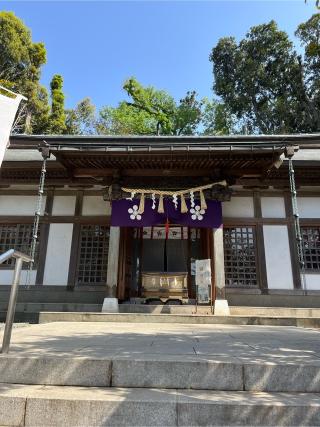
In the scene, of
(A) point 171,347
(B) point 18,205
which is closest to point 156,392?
(A) point 171,347

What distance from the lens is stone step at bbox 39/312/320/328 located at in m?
7.31

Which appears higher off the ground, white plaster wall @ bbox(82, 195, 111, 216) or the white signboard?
white plaster wall @ bbox(82, 195, 111, 216)

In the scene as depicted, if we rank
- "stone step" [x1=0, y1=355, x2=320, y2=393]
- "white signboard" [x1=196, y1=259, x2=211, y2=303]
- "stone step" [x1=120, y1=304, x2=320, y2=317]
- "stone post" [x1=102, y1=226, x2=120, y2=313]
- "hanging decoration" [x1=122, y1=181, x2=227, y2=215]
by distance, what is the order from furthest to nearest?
"hanging decoration" [x1=122, y1=181, x2=227, y2=215] → "stone post" [x1=102, y1=226, x2=120, y2=313] → "stone step" [x1=120, y1=304, x2=320, y2=317] → "white signboard" [x1=196, y1=259, x2=211, y2=303] → "stone step" [x1=0, y1=355, x2=320, y2=393]

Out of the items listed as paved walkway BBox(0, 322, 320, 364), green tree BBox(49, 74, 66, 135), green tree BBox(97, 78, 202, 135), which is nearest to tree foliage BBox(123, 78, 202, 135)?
green tree BBox(97, 78, 202, 135)

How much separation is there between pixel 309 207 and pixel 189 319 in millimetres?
5685

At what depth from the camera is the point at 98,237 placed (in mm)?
10383

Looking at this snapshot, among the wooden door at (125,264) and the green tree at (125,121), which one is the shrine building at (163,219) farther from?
the green tree at (125,121)

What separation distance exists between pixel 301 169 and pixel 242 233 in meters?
2.72

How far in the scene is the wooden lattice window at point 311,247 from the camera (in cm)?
980

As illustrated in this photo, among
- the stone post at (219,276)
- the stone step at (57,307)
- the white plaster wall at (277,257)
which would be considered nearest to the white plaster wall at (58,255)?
the stone step at (57,307)

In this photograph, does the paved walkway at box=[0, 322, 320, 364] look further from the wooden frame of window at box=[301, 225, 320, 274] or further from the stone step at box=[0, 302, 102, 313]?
the wooden frame of window at box=[301, 225, 320, 274]

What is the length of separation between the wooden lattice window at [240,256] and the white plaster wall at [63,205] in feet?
17.2

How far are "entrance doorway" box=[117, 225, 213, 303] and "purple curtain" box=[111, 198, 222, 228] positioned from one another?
2.44 ft

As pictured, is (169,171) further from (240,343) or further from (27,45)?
(27,45)
